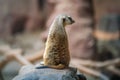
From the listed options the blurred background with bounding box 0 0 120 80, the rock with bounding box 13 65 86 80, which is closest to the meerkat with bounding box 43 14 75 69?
the rock with bounding box 13 65 86 80

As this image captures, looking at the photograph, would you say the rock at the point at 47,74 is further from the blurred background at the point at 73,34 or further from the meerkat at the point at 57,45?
the blurred background at the point at 73,34

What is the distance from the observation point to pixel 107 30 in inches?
154

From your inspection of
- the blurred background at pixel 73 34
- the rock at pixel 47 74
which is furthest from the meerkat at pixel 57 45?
the blurred background at pixel 73 34

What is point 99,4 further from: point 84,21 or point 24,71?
point 24,71

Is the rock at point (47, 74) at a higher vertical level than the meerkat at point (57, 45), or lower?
lower

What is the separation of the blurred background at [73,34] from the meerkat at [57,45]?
Result: 0.67m

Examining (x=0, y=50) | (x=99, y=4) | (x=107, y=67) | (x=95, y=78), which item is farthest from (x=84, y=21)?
(x=99, y=4)

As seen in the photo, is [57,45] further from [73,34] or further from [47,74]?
[73,34]

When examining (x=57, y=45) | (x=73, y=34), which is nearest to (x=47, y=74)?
(x=57, y=45)

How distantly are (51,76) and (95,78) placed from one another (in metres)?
1.40

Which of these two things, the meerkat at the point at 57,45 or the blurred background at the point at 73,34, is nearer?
the meerkat at the point at 57,45

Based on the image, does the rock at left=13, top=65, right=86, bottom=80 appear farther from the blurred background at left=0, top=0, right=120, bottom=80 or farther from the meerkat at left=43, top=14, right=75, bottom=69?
the blurred background at left=0, top=0, right=120, bottom=80

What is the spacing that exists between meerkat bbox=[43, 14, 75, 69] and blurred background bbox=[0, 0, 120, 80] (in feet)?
2.20

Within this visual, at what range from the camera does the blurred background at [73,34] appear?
2.84 m
